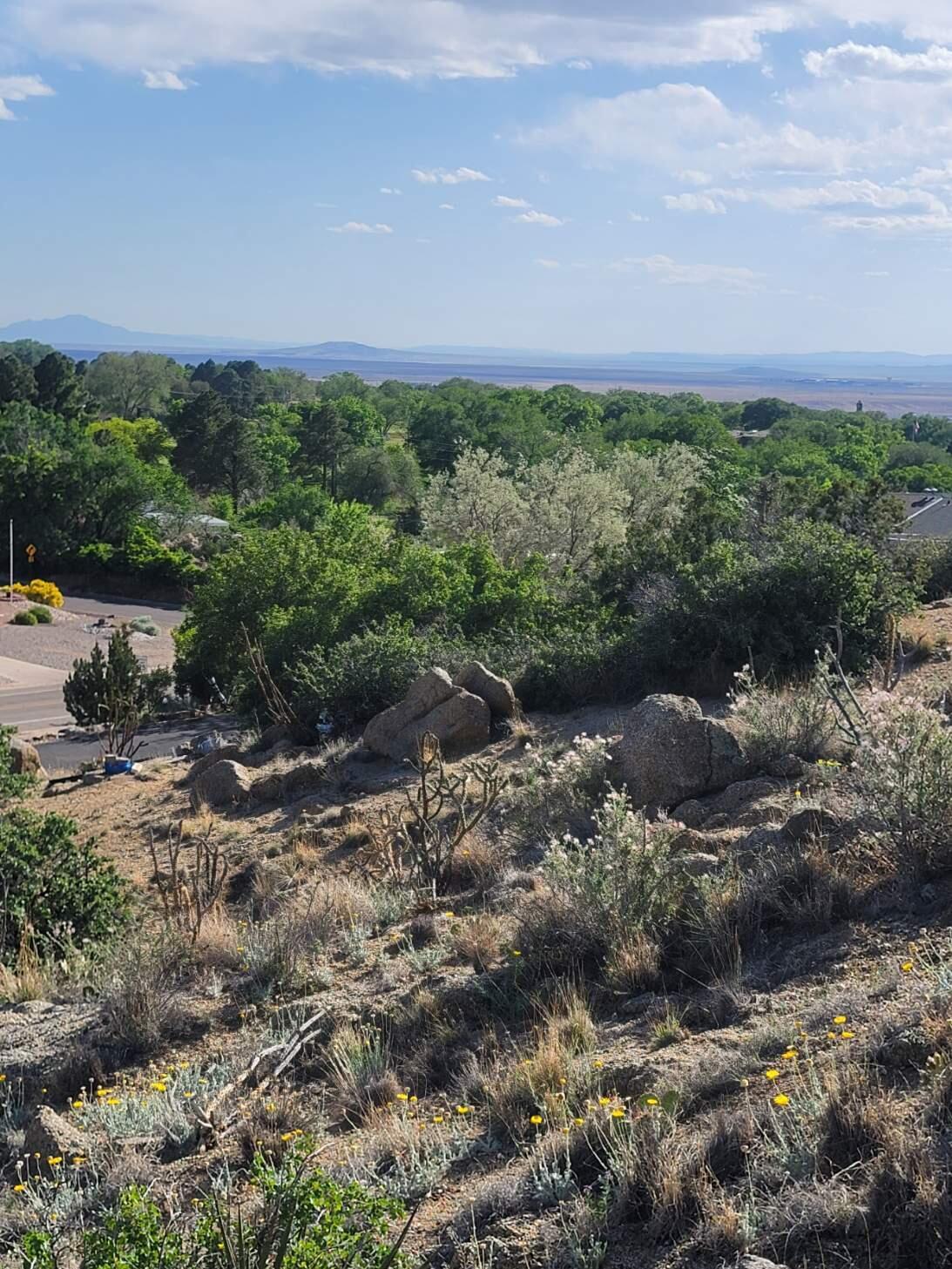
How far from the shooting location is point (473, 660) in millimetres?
16281

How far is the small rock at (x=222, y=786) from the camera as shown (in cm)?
1352

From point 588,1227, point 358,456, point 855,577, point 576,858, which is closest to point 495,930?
point 576,858

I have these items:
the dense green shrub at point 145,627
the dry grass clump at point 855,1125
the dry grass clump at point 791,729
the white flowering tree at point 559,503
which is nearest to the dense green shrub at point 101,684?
the white flowering tree at point 559,503

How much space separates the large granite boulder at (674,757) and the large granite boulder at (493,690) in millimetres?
4089

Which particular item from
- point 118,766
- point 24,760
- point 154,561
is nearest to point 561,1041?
point 118,766

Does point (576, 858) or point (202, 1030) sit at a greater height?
point (576, 858)

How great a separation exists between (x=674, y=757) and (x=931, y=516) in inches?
1733

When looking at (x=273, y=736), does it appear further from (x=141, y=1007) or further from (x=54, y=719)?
(x=54, y=719)

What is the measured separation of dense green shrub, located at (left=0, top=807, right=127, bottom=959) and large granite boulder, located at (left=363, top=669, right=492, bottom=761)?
480cm

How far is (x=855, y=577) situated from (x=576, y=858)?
8.88 m

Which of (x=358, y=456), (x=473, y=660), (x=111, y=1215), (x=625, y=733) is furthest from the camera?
(x=358, y=456)

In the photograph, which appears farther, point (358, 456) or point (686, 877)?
point (358, 456)

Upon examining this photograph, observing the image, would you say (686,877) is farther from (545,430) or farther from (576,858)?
(545,430)

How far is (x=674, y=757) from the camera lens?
32.0ft
